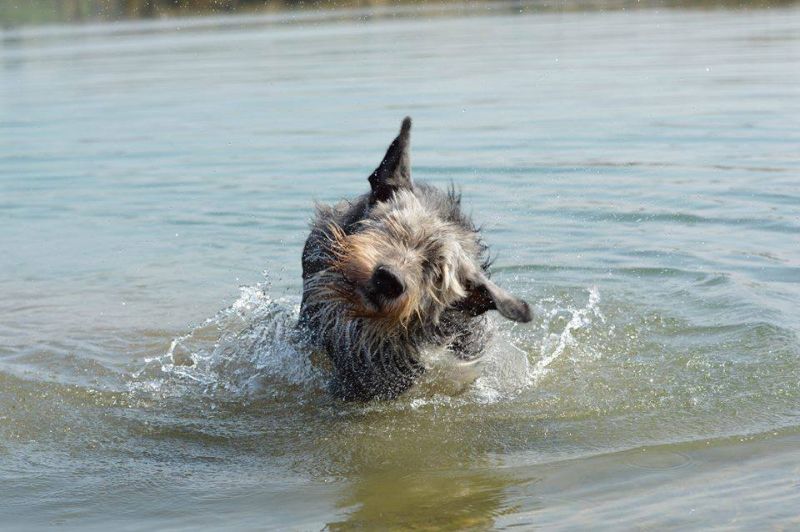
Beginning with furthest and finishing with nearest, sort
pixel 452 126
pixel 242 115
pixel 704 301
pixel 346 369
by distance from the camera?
pixel 242 115
pixel 452 126
pixel 704 301
pixel 346 369

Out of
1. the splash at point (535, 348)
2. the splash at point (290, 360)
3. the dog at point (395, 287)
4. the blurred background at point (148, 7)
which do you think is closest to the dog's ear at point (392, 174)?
the dog at point (395, 287)

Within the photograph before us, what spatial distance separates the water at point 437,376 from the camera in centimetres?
497

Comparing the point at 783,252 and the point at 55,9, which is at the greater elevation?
the point at 55,9

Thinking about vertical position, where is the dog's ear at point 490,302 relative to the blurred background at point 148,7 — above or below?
below

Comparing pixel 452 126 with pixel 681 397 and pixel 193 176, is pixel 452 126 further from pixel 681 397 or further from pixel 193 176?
pixel 681 397

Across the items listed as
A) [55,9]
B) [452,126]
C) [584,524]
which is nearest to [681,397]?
[584,524]

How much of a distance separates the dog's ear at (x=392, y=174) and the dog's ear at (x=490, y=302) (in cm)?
70

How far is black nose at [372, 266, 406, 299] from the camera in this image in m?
4.79

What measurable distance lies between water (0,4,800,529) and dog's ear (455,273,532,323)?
0.68 m

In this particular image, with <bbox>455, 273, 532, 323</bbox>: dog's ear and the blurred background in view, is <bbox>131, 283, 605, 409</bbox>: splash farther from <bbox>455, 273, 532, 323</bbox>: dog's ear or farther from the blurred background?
the blurred background

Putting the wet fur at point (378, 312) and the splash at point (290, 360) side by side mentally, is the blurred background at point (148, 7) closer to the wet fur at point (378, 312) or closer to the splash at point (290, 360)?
the splash at point (290, 360)

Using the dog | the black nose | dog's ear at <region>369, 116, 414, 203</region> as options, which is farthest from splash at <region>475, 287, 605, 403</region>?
the black nose

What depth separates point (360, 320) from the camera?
17.5 feet

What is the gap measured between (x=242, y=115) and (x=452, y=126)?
3.47 m
